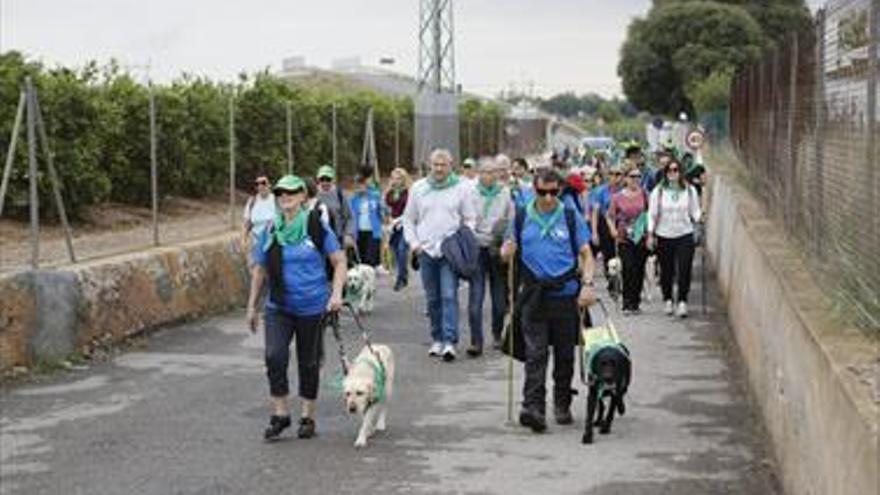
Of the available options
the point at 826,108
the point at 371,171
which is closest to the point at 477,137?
the point at 371,171


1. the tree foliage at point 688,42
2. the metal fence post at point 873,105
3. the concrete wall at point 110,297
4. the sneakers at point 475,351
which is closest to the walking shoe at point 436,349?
the sneakers at point 475,351

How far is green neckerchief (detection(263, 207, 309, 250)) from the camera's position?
28.6ft

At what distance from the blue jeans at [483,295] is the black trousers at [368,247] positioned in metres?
4.02

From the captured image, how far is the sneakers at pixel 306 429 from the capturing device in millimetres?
8820

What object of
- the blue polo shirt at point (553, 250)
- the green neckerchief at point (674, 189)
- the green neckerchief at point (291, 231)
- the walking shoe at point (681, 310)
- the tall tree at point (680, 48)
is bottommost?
the walking shoe at point (681, 310)

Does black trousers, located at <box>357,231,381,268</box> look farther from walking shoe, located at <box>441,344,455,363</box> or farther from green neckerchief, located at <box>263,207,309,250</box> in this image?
green neckerchief, located at <box>263,207,309,250</box>

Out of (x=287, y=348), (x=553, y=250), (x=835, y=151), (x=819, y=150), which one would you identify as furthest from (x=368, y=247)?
(x=835, y=151)

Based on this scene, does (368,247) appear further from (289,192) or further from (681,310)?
(289,192)

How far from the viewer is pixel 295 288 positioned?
8719mm

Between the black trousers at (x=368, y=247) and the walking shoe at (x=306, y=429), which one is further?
the black trousers at (x=368, y=247)

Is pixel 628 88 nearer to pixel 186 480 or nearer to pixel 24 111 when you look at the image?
pixel 24 111

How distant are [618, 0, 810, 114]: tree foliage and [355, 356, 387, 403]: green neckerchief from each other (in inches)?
2218

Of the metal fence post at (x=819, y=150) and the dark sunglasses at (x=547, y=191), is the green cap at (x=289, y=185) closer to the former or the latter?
the dark sunglasses at (x=547, y=191)

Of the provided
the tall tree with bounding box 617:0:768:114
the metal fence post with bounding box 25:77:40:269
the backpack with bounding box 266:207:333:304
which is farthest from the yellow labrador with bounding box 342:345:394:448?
the tall tree with bounding box 617:0:768:114
